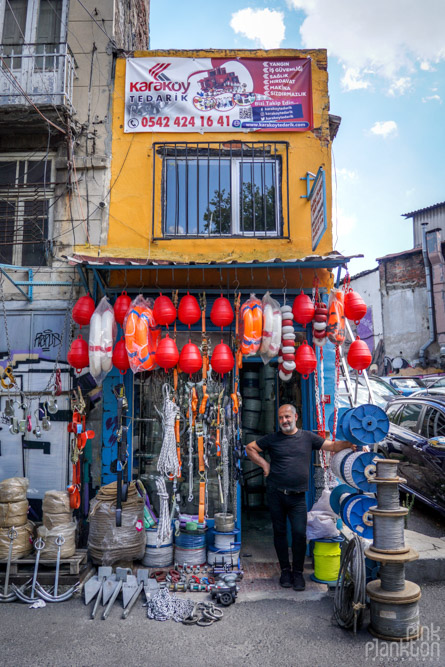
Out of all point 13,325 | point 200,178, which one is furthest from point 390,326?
point 13,325

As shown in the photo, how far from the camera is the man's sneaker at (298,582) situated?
534cm

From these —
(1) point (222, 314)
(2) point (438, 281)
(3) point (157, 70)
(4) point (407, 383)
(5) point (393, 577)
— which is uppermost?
(2) point (438, 281)

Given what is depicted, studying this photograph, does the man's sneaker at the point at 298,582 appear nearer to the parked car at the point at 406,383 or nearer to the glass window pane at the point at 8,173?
the glass window pane at the point at 8,173

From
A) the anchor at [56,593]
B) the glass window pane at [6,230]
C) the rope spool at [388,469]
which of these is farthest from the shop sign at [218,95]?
the anchor at [56,593]

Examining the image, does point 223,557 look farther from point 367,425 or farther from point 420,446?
point 420,446

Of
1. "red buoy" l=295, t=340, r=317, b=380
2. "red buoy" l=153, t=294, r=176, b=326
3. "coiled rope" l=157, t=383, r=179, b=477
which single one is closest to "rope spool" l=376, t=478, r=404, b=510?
"red buoy" l=295, t=340, r=317, b=380

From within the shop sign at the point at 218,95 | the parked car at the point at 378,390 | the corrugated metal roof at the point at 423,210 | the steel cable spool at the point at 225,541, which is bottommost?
the steel cable spool at the point at 225,541

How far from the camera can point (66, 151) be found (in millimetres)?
7211

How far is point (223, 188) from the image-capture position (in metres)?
7.39

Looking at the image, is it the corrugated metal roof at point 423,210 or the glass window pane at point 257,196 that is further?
the corrugated metal roof at point 423,210

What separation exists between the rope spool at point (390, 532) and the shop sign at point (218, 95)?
5507mm

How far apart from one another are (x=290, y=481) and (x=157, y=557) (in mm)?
2003

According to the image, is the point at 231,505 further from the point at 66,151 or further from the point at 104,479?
the point at 66,151

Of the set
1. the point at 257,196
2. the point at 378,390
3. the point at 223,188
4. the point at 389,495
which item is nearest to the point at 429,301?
the point at 378,390
